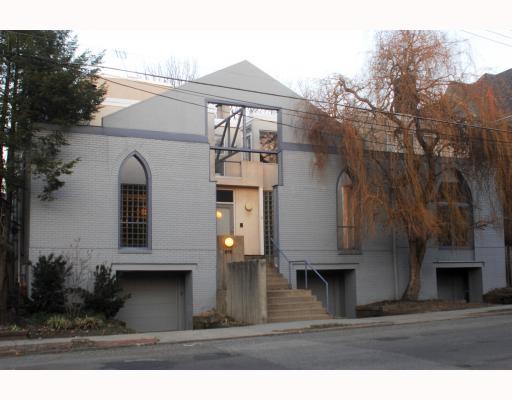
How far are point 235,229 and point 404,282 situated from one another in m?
6.76

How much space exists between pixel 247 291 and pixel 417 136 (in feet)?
25.1

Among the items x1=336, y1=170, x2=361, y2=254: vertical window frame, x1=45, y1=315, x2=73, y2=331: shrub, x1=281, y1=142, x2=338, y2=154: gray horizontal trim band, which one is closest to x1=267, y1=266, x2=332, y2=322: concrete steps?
x1=336, y1=170, x2=361, y2=254: vertical window frame

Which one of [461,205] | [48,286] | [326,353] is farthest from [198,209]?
[326,353]

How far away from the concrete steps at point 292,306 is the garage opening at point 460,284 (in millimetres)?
8751

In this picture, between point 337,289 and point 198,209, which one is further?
point 337,289

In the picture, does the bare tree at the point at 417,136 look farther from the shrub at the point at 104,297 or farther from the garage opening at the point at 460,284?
the shrub at the point at 104,297

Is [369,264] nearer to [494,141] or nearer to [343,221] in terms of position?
[343,221]

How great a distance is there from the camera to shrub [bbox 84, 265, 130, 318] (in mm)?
17766

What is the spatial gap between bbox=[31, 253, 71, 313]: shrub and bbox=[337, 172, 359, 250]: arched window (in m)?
9.99

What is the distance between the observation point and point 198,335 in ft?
50.5

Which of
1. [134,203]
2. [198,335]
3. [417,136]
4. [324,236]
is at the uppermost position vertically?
[417,136]

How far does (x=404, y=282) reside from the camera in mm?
23469

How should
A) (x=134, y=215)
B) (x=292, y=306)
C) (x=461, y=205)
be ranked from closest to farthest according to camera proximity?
1. (x=292, y=306)
2. (x=134, y=215)
3. (x=461, y=205)

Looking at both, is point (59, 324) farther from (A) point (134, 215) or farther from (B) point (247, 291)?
(B) point (247, 291)
